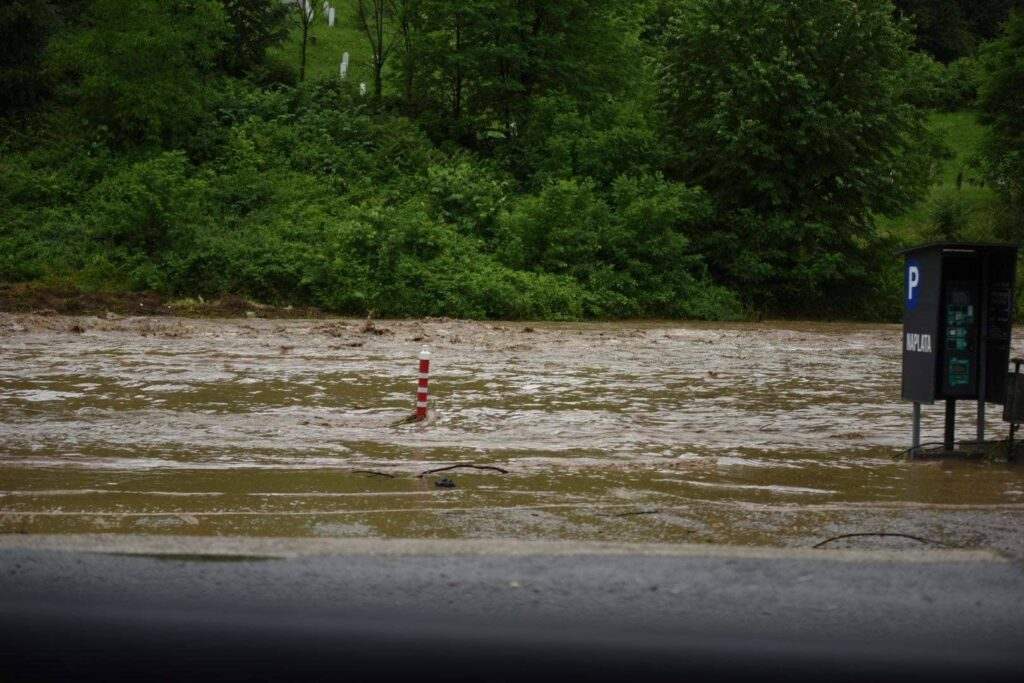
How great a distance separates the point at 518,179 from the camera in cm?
4328

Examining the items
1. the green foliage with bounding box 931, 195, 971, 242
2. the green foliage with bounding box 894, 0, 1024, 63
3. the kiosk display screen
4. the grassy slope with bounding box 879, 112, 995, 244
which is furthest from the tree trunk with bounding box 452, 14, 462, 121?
the green foliage with bounding box 894, 0, 1024, 63

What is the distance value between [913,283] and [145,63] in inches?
1217

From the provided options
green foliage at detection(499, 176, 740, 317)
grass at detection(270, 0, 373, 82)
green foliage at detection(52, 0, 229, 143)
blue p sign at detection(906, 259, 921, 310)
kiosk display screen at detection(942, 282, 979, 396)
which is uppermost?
grass at detection(270, 0, 373, 82)

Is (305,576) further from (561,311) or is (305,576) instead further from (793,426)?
(561,311)

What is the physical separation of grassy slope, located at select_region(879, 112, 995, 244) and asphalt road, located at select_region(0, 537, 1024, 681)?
35.4m

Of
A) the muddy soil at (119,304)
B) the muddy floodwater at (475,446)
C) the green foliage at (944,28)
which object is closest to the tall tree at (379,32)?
the muddy soil at (119,304)

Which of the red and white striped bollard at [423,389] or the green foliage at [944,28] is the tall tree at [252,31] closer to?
the red and white striped bollard at [423,389]

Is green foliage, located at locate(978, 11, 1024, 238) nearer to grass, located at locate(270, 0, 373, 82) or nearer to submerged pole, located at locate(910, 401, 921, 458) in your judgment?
grass, located at locate(270, 0, 373, 82)

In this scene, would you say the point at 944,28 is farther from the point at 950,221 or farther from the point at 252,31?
the point at 252,31

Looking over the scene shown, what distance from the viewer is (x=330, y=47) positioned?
219ft

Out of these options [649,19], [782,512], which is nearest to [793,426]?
[782,512]

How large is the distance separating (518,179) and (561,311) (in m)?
9.74

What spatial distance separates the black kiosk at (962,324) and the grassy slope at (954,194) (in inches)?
1156

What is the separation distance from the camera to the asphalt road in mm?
6336
